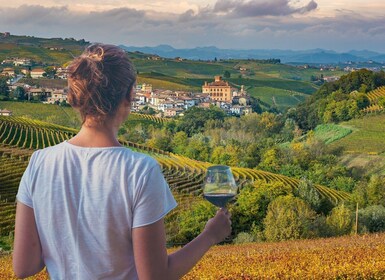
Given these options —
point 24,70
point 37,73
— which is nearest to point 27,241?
point 37,73

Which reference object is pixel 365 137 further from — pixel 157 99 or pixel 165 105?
pixel 157 99

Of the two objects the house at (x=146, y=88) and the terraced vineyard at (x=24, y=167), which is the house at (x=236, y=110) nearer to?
the house at (x=146, y=88)

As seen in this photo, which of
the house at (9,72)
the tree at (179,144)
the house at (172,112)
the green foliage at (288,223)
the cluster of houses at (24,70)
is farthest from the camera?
the cluster of houses at (24,70)

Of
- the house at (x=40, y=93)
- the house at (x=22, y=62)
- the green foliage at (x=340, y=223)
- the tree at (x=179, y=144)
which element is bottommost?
the tree at (x=179, y=144)

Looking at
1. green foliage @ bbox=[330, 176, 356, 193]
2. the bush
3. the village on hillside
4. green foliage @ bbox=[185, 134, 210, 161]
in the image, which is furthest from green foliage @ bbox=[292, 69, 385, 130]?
the bush

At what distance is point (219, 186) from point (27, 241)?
78cm

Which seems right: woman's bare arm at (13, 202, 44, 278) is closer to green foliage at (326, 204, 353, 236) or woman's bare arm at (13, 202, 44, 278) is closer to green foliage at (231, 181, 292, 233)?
green foliage at (326, 204, 353, 236)

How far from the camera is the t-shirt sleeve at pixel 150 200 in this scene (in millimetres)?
1940

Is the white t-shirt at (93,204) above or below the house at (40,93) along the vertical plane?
above

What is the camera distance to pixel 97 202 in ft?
6.48

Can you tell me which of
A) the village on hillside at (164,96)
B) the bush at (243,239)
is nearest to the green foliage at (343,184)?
the bush at (243,239)

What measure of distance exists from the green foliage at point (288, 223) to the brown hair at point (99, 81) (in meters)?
19.1

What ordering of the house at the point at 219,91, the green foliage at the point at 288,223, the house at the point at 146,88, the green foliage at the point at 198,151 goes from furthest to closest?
the house at the point at 219,91 → the house at the point at 146,88 → the green foliage at the point at 198,151 → the green foliage at the point at 288,223

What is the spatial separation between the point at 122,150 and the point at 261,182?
2686cm
